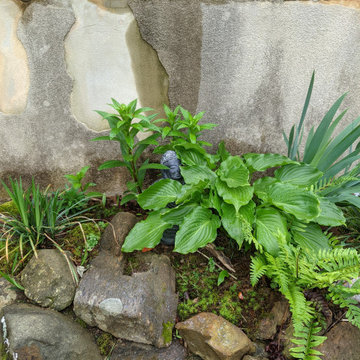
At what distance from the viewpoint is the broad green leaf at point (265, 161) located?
212 centimetres

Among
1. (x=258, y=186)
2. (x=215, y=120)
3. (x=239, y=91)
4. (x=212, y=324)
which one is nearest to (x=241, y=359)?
(x=212, y=324)

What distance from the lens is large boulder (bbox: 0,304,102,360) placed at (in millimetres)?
1600

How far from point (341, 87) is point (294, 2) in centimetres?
86

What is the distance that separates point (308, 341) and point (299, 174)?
3.63ft

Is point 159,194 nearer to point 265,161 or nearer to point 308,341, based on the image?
point 265,161

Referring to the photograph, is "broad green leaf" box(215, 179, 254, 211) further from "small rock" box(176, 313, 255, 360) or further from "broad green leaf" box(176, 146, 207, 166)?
"small rock" box(176, 313, 255, 360)

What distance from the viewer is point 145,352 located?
1.79 m

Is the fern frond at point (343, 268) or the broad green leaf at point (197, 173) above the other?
the broad green leaf at point (197, 173)

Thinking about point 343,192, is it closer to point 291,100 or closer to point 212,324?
point 291,100

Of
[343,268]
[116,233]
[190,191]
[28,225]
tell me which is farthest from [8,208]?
[343,268]

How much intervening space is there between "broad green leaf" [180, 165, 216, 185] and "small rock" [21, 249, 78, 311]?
3.29 ft

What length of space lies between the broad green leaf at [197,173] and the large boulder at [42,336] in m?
1.21

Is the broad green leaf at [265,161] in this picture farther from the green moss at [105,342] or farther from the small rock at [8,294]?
the small rock at [8,294]

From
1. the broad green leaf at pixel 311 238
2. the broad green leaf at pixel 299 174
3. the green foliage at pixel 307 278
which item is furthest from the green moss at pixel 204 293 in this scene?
the broad green leaf at pixel 299 174
